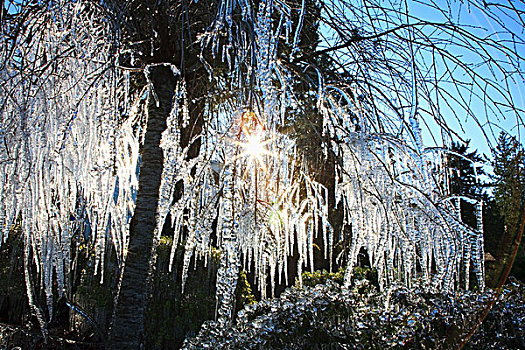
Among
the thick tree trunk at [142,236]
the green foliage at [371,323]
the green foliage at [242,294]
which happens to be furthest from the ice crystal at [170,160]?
the green foliage at [242,294]

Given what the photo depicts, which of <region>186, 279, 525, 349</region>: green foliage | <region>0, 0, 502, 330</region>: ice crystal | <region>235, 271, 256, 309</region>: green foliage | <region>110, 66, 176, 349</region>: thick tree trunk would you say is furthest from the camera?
<region>235, 271, 256, 309</region>: green foliage

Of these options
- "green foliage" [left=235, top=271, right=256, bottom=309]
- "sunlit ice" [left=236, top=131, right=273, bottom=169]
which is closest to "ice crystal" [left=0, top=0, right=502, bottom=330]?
"sunlit ice" [left=236, top=131, right=273, bottom=169]

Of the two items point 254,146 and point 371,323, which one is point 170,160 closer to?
point 254,146

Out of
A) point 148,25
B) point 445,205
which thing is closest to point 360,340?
point 445,205

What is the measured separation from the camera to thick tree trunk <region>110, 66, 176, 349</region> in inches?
81.1

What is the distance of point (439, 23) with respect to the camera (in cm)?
144

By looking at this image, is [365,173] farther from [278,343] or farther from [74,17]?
[74,17]

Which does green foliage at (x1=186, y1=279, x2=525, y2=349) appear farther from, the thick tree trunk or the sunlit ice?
the sunlit ice

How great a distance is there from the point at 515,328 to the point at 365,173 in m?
1.15

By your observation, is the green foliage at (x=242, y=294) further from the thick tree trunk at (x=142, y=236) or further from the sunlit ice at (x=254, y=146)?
the sunlit ice at (x=254, y=146)

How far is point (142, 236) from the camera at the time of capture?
2.07 m

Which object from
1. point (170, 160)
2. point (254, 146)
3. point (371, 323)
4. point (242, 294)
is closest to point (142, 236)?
point (170, 160)

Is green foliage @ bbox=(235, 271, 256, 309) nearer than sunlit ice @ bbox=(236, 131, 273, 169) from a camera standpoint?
No

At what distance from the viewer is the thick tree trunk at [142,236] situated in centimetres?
206
